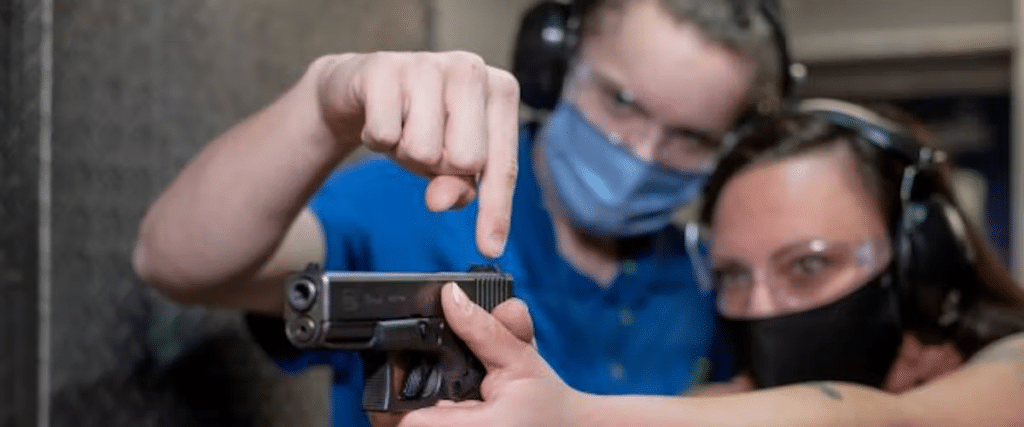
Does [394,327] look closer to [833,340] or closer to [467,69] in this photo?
[467,69]

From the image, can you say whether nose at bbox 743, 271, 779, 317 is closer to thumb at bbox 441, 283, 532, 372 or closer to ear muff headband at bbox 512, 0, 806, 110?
ear muff headband at bbox 512, 0, 806, 110

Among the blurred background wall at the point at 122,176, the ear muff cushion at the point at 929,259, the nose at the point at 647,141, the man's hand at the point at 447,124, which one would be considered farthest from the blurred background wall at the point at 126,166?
the ear muff cushion at the point at 929,259

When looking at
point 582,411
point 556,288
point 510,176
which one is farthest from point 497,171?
point 556,288

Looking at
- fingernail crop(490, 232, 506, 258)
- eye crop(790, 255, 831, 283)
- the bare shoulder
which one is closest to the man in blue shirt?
fingernail crop(490, 232, 506, 258)

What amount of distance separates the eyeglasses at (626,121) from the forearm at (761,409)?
0.74ft

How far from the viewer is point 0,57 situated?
0.67m

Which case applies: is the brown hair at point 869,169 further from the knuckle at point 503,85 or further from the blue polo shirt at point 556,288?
the knuckle at point 503,85

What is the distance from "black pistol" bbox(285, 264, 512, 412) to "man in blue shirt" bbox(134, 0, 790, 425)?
4 cm

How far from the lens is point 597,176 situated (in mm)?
953

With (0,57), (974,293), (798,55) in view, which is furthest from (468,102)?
(798,55)

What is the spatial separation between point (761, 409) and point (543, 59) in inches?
13.8

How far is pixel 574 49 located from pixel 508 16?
0.10 meters

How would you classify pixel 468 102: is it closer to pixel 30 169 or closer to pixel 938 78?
pixel 30 169

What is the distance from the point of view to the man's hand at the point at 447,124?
20.5 inches
